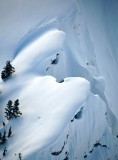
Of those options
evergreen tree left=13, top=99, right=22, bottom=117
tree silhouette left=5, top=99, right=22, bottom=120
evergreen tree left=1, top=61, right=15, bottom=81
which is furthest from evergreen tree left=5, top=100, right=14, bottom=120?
evergreen tree left=1, top=61, right=15, bottom=81

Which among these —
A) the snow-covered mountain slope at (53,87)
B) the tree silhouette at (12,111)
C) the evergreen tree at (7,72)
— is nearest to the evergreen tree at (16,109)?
the tree silhouette at (12,111)

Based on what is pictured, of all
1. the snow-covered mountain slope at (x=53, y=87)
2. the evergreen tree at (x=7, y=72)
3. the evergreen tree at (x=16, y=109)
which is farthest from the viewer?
the evergreen tree at (x=7, y=72)

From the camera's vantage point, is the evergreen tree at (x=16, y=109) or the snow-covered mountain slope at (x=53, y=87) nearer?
the snow-covered mountain slope at (x=53, y=87)

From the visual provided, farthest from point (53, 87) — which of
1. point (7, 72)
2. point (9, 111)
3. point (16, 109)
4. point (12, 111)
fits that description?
point (7, 72)

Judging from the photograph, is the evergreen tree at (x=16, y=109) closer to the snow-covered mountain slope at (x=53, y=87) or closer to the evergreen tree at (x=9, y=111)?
the evergreen tree at (x=9, y=111)

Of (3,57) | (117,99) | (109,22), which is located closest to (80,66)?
(3,57)

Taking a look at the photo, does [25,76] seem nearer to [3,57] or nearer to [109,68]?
[3,57]

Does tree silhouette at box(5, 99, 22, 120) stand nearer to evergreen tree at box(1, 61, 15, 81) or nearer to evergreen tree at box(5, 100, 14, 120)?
evergreen tree at box(5, 100, 14, 120)

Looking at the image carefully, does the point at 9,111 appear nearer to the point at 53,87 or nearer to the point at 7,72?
the point at 53,87
